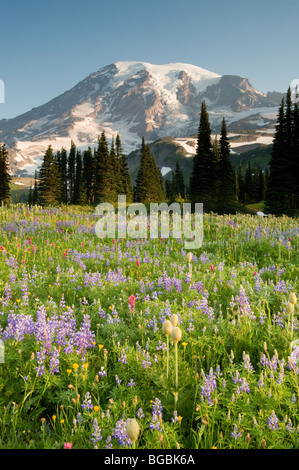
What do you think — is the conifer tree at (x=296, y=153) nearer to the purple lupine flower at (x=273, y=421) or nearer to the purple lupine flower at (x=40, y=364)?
the purple lupine flower at (x=273, y=421)

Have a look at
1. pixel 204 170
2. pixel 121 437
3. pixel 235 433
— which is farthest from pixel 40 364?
pixel 204 170

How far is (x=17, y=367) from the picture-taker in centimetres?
308

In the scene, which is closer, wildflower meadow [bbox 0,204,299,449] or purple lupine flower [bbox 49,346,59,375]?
wildflower meadow [bbox 0,204,299,449]

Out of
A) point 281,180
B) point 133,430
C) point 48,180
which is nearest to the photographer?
point 133,430

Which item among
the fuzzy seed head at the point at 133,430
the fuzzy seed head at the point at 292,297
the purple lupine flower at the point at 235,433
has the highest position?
the fuzzy seed head at the point at 292,297

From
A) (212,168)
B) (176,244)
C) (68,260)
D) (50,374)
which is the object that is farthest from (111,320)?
(212,168)

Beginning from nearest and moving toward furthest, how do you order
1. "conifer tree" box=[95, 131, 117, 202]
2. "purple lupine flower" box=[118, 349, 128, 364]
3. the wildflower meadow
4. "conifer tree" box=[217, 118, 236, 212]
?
the wildflower meadow → "purple lupine flower" box=[118, 349, 128, 364] → "conifer tree" box=[217, 118, 236, 212] → "conifer tree" box=[95, 131, 117, 202]

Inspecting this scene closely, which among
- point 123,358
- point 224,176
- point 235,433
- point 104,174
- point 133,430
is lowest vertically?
point 235,433

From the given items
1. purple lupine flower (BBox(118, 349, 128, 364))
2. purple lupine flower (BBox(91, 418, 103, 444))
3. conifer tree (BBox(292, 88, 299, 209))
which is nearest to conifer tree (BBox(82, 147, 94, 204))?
conifer tree (BBox(292, 88, 299, 209))

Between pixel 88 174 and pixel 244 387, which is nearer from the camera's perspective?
pixel 244 387

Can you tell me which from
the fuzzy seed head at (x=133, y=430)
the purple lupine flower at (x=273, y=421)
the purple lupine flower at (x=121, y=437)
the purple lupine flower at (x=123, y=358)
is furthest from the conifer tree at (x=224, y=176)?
the fuzzy seed head at (x=133, y=430)

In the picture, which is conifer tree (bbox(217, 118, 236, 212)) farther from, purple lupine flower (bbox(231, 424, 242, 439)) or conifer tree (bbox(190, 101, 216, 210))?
purple lupine flower (bbox(231, 424, 242, 439))

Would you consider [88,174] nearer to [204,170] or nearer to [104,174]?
[104,174]
